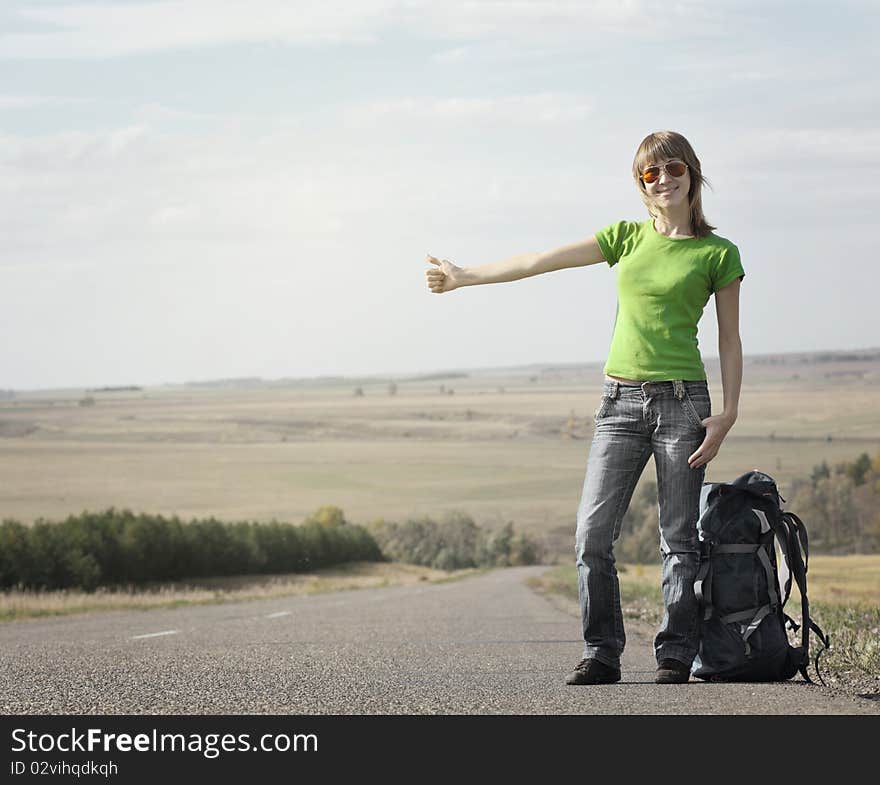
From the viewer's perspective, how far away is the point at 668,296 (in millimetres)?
6000

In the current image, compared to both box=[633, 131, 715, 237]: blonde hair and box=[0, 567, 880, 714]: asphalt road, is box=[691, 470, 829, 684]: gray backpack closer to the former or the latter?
box=[0, 567, 880, 714]: asphalt road

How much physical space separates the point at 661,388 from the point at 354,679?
2.04 meters

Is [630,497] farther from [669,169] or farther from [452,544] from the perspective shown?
[452,544]

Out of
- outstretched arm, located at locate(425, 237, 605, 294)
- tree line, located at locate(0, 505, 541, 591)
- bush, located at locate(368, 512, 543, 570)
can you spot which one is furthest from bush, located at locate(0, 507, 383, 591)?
outstretched arm, located at locate(425, 237, 605, 294)

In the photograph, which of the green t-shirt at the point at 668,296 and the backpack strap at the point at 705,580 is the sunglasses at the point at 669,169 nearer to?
the green t-shirt at the point at 668,296

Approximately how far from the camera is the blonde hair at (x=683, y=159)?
241 inches

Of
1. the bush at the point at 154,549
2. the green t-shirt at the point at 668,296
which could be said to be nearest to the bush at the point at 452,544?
the bush at the point at 154,549

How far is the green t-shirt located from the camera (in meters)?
6.00

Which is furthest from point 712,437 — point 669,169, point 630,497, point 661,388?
point 669,169

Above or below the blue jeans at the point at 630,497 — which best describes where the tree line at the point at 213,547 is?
below

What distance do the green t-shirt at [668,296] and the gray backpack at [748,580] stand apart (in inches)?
29.7

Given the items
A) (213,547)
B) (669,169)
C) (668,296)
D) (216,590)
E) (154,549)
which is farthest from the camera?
(213,547)

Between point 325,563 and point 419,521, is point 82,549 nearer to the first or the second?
point 325,563

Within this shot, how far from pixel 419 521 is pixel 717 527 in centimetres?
11371
